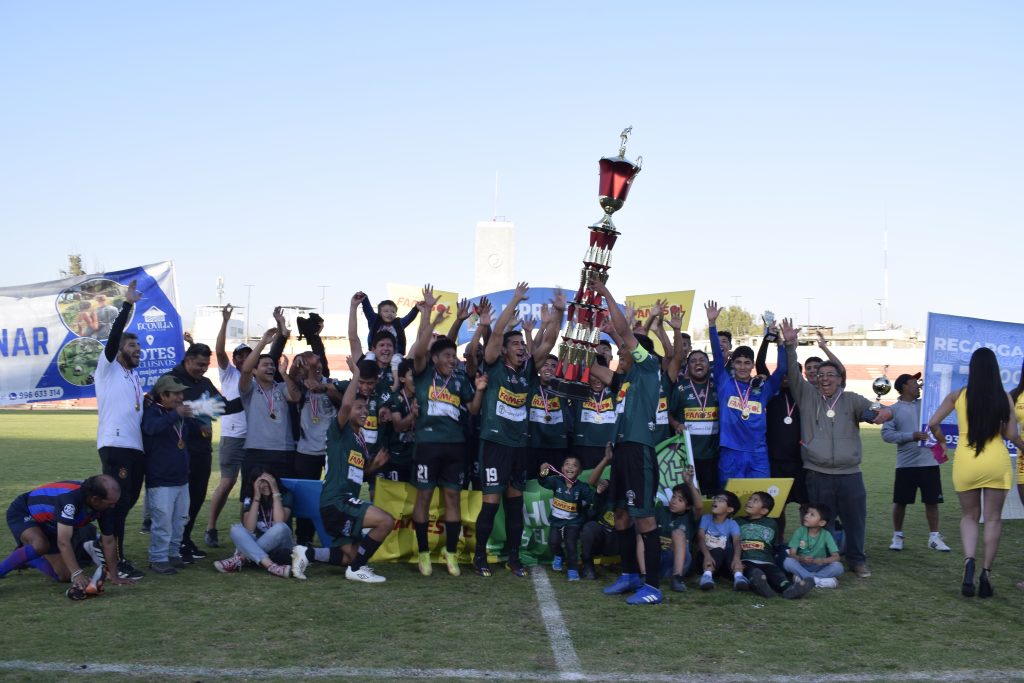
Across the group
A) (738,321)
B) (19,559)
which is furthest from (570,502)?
(738,321)

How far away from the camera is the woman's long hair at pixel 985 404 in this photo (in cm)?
736

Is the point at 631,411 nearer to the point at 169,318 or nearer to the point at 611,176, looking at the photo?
the point at 611,176

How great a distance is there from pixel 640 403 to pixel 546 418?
1.45 metres

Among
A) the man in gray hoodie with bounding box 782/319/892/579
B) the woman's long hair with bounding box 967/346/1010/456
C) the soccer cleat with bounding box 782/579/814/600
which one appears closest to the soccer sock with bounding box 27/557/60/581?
the soccer cleat with bounding box 782/579/814/600

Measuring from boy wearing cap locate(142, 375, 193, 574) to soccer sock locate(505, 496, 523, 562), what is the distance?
Answer: 2.77 m

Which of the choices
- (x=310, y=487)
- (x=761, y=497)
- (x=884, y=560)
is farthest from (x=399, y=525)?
(x=884, y=560)

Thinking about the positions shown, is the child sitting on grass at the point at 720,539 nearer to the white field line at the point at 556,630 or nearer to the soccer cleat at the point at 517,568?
the white field line at the point at 556,630

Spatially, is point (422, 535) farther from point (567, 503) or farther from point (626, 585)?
point (626, 585)

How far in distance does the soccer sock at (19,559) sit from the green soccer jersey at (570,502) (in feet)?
13.7

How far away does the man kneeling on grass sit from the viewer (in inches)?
307

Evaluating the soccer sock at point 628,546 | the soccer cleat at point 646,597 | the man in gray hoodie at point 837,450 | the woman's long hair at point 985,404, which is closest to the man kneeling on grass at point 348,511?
the soccer sock at point 628,546

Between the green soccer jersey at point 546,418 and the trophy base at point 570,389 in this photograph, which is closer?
the trophy base at point 570,389

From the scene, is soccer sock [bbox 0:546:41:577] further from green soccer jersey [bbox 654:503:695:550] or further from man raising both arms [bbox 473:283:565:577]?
green soccer jersey [bbox 654:503:695:550]

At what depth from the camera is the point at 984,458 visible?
7395mm
